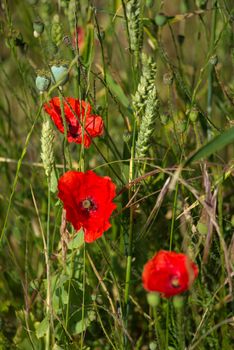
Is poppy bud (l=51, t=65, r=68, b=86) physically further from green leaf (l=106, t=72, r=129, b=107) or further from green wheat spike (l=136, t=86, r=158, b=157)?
green leaf (l=106, t=72, r=129, b=107)

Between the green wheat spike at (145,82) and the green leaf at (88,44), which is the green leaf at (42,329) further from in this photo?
the green leaf at (88,44)

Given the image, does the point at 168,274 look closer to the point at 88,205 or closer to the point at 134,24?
the point at 88,205

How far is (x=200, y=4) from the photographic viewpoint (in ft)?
4.99

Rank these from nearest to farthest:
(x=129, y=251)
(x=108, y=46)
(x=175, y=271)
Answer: (x=175, y=271) < (x=129, y=251) < (x=108, y=46)

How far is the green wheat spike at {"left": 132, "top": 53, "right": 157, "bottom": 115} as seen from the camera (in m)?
1.22

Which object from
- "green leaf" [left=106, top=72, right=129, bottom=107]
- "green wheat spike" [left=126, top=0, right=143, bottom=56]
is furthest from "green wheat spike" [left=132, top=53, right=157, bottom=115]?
"green leaf" [left=106, top=72, right=129, bottom=107]

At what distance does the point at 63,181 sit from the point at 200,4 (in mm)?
570

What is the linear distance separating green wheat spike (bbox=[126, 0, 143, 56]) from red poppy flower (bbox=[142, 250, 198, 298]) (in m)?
0.46

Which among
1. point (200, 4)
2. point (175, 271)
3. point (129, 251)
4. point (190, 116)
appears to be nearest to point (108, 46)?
point (200, 4)


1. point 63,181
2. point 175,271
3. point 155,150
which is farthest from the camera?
point 155,150

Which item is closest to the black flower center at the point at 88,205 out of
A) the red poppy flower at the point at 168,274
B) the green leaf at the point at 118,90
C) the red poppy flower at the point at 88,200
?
the red poppy flower at the point at 88,200

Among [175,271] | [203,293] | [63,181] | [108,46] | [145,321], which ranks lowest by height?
[145,321]

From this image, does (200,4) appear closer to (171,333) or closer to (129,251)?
(129,251)

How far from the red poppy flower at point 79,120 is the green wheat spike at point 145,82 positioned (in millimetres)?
80
